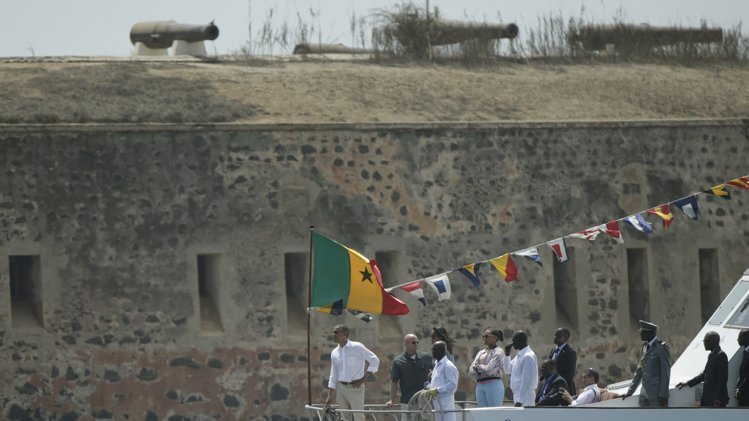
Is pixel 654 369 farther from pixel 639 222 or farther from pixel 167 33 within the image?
pixel 167 33

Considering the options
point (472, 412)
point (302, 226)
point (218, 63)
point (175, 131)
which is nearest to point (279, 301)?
point (302, 226)

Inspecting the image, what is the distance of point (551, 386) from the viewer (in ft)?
59.9

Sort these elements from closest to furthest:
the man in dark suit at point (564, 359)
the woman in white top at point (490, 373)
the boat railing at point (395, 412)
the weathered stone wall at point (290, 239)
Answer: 1. the boat railing at point (395, 412)
2. the man in dark suit at point (564, 359)
3. the woman in white top at point (490, 373)
4. the weathered stone wall at point (290, 239)

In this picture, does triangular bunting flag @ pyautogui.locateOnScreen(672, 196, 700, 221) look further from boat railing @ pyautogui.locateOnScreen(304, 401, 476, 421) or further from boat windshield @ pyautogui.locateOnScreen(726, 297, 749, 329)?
boat railing @ pyautogui.locateOnScreen(304, 401, 476, 421)

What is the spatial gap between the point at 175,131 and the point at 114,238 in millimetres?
1737

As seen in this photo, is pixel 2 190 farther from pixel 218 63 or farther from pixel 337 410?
pixel 337 410

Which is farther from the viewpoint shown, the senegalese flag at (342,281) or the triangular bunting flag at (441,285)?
the triangular bunting flag at (441,285)

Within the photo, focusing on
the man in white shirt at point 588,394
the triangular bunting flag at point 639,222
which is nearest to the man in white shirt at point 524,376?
the man in white shirt at point 588,394

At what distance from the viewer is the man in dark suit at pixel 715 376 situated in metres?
17.5

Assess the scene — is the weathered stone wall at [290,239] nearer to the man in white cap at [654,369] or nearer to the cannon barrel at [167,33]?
the cannon barrel at [167,33]

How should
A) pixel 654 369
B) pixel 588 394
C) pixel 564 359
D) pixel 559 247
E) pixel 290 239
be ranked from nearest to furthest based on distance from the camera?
pixel 654 369 < pixel 588 394 < pixel 564 359 < pixel 559 247 < pixel 290 239

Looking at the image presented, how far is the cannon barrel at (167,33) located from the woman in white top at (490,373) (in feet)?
43.6

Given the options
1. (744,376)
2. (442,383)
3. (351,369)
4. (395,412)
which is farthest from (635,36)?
(395,412)

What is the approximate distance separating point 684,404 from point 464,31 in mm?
14648
